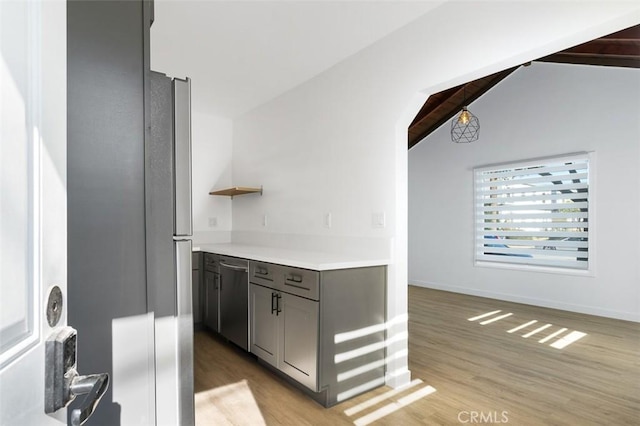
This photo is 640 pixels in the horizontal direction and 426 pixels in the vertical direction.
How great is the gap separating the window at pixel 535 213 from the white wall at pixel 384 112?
3528 mm

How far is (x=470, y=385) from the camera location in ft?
8.34

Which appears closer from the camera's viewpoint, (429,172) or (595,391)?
(595,391)

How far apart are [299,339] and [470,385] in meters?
1.27

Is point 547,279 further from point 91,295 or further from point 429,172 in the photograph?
point 91,295

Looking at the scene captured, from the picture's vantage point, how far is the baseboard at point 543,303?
4.32 m

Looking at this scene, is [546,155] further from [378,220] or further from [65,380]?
[65,380]

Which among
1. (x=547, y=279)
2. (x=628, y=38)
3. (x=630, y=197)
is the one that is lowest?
(x=547, y=279)

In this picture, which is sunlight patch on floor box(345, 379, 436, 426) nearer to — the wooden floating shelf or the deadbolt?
the deadbolt

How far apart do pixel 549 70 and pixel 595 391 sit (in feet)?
14.2

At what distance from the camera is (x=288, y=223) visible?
12.3 ft

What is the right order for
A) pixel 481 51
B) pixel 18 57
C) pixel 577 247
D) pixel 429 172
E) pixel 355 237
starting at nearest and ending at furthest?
pixel 18 57 → pixel 481 51 → pixel 355 237 → pixel 577 247 → pixel 429 172

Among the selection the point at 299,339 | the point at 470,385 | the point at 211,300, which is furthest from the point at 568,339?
the point at 211,300

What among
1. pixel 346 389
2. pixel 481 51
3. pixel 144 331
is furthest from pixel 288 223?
pixel 144 331

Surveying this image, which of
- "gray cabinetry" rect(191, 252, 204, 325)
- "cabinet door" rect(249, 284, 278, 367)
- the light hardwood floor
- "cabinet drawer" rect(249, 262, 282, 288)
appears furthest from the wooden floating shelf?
the light hardwood floor
